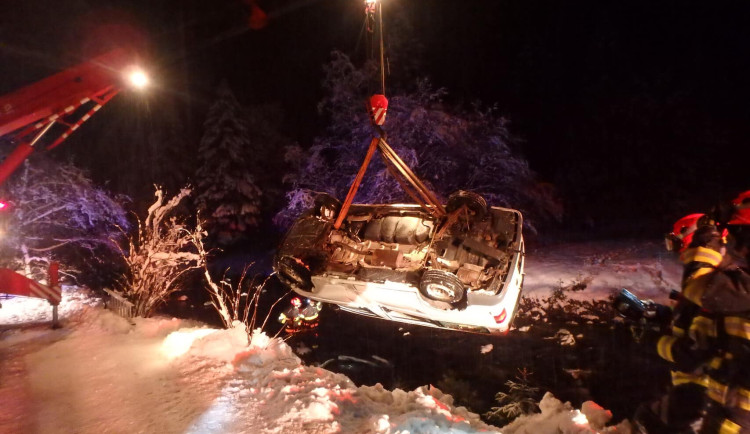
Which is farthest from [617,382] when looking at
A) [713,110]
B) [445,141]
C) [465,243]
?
[713,110]

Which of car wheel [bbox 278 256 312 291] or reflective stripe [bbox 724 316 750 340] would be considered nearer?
reflective stripe [bbox 724 316 750 340]

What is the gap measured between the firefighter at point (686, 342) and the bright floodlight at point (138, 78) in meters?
6.34

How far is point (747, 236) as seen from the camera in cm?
301

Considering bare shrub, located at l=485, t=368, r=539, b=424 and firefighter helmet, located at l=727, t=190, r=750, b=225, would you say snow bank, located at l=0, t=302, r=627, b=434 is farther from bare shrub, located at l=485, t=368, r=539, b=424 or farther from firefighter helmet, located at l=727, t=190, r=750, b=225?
firefighter helmet, located at l=727, t=190, r=750, b=225

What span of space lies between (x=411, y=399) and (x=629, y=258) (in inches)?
361

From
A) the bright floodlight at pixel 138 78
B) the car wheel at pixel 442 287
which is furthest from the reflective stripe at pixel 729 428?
the bright floodlight at pixel 138 78

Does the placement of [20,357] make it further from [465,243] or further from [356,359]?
[465,243]

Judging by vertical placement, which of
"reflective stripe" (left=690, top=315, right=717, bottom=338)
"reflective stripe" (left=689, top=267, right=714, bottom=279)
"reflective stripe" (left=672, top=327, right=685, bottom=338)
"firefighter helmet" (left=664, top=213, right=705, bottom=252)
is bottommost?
"reflective stripe" (left=672, top=327, right=685, bottom=338)

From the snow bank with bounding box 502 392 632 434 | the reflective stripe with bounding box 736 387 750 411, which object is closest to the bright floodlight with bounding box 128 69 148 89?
the snow bank with bounding box 502 392 632 434

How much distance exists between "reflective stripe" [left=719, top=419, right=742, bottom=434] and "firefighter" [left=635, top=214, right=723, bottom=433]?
0.25 meters

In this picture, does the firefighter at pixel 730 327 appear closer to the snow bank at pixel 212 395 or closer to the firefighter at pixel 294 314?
the snow bank at pixel 212 395

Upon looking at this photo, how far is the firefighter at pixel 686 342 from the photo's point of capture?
3086mm

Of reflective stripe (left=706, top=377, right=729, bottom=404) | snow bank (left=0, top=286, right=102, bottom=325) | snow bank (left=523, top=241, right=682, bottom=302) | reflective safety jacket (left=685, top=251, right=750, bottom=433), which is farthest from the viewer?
snow bank (left=523, top=241, right=682, bottom=302)

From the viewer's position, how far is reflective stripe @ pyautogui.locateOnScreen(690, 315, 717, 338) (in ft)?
10.3
